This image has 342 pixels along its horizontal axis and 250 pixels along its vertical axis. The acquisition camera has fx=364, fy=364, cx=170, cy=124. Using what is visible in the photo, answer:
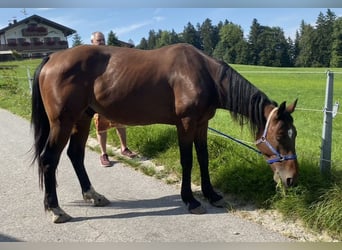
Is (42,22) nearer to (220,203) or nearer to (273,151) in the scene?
(220,203)

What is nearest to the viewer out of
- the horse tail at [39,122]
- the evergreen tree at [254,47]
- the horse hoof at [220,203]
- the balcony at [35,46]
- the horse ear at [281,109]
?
the horse ear at [281,109]

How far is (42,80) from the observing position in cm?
386

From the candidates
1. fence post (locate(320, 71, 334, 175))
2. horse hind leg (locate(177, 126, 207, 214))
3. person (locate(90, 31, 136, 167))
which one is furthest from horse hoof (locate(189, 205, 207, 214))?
person (locate(90, 31, 136, 167))

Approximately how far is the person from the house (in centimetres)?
3734

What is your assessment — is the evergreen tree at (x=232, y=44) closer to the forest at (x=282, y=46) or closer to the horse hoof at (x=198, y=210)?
the forest at (x=282, y=46)

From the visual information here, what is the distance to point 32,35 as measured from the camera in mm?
44469

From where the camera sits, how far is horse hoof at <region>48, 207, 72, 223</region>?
3533mm

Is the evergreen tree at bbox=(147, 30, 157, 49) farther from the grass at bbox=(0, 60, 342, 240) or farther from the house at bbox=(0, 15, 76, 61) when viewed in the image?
the house at bbox=(0, 15, 76, 61)

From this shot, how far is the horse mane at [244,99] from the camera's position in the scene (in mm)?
3602

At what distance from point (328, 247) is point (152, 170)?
101 inches

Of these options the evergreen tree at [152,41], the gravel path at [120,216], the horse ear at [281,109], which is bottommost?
the gravel path at [120,216]

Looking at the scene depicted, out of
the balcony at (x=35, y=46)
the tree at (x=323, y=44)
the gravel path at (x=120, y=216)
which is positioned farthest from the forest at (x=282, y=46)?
the gravel path at (x=120, y=216)

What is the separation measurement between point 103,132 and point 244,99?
2.65 meters

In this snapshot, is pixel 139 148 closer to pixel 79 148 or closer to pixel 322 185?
pixel 79 148
